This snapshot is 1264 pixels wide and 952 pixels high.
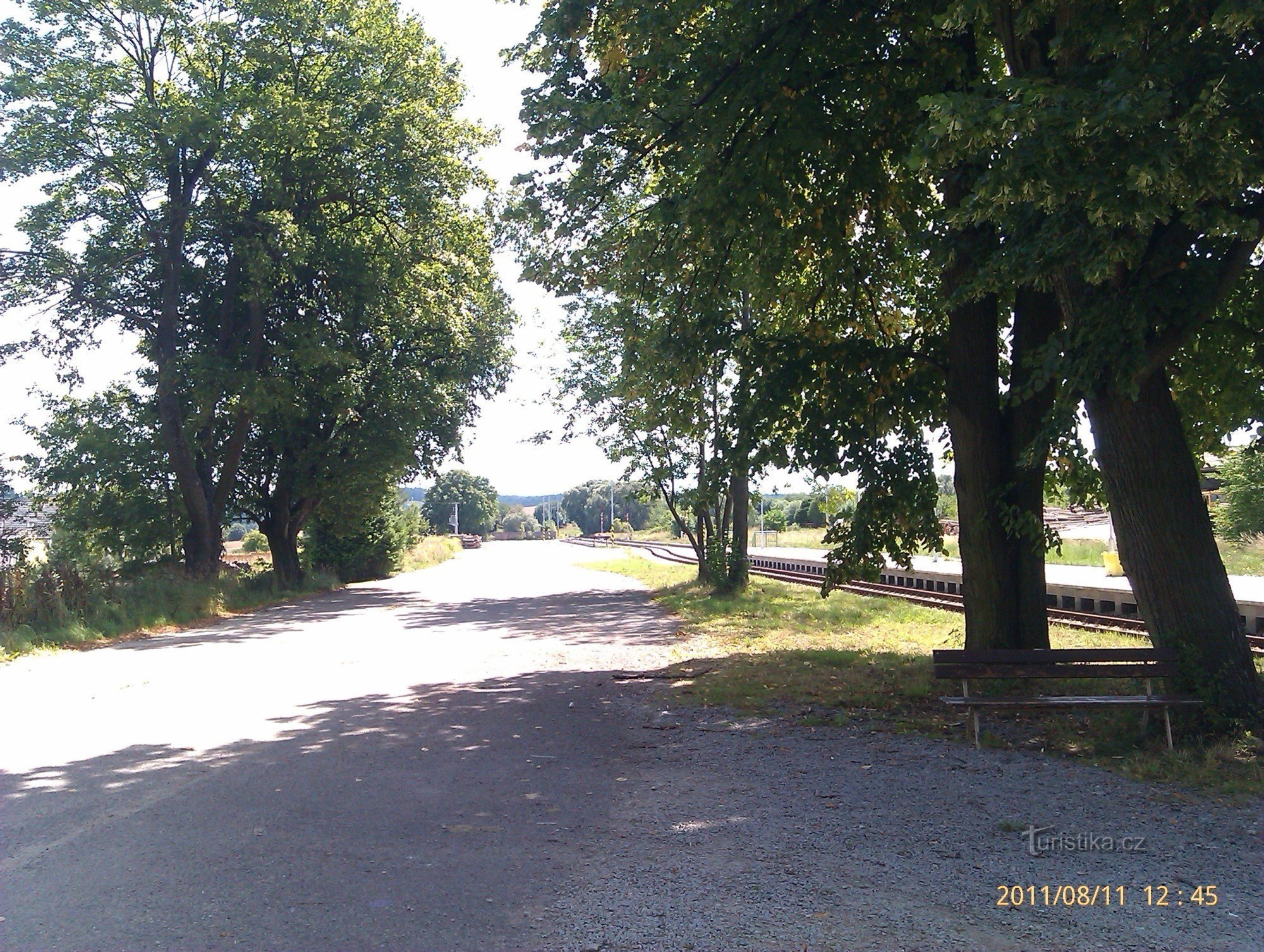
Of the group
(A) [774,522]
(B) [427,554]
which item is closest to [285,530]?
(B) [427,554]

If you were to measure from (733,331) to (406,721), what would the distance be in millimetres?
5641

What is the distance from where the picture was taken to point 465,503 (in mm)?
149500

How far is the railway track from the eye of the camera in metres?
15.6

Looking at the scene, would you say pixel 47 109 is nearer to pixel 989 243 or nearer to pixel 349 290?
pixel 349 290

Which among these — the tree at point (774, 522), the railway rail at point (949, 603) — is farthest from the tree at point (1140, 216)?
the tree at point (774, 522)

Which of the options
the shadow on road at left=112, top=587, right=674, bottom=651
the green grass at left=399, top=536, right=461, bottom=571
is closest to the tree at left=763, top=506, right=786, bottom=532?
the green grass at left=399, top=536, right=461, bottom=571

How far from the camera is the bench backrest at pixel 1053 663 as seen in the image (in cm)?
727

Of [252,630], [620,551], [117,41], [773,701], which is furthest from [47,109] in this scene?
[620,551]

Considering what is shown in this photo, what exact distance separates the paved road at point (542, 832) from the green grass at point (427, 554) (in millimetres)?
36477

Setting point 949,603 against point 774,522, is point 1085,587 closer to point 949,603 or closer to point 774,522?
point 949,603

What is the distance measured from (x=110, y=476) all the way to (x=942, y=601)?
22.3 meters

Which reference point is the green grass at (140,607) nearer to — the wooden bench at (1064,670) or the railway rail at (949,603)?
the railway rail at (949,603)

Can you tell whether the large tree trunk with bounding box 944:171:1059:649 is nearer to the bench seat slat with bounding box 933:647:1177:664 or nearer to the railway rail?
the railway rail
